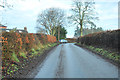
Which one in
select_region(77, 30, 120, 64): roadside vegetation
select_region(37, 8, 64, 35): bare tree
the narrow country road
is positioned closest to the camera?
the narrow country road

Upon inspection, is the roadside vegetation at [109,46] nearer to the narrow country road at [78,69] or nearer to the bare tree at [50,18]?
the narrow country road at [78,69]

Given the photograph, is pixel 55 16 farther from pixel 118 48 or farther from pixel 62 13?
pixel 118 48

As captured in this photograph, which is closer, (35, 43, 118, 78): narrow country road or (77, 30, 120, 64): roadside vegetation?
(35, 43, 118, 78): narrow country road

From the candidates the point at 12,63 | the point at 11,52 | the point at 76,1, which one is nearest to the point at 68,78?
the point at 12,63

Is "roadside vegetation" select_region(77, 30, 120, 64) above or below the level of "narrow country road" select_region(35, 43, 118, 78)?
above

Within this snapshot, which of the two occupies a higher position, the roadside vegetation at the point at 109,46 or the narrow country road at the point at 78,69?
the roadside vegetation at the point at 109,46

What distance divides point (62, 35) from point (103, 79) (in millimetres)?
70458

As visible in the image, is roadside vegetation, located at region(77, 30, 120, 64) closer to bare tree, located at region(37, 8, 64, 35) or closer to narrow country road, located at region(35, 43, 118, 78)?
narrow country road, located at region(35, 43, 118, 78)

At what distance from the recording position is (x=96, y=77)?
5113mm

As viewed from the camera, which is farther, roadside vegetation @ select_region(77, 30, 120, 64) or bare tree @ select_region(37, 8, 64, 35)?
bare tree @ select_region(37, 8, 64, 35)

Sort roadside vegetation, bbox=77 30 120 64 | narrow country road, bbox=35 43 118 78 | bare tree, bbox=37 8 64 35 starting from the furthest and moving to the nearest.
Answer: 1. bare tree, bbox=37 8 64 35
2. roadside vegetation, bbox=77 30 120 64
3. narrow country road, bbox=35 43 118 78

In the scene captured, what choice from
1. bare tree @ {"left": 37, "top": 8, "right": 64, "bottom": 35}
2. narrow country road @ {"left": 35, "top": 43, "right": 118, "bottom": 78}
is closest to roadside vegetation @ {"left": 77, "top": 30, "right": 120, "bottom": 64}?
narrow country road @ {"left": 35, "top": 43, "right": 118, "bottom": 78}

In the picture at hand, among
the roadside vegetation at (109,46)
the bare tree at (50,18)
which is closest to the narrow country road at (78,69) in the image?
the roadside vegetation at (109,46)

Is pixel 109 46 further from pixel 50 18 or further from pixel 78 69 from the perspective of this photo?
pixel 50 18
